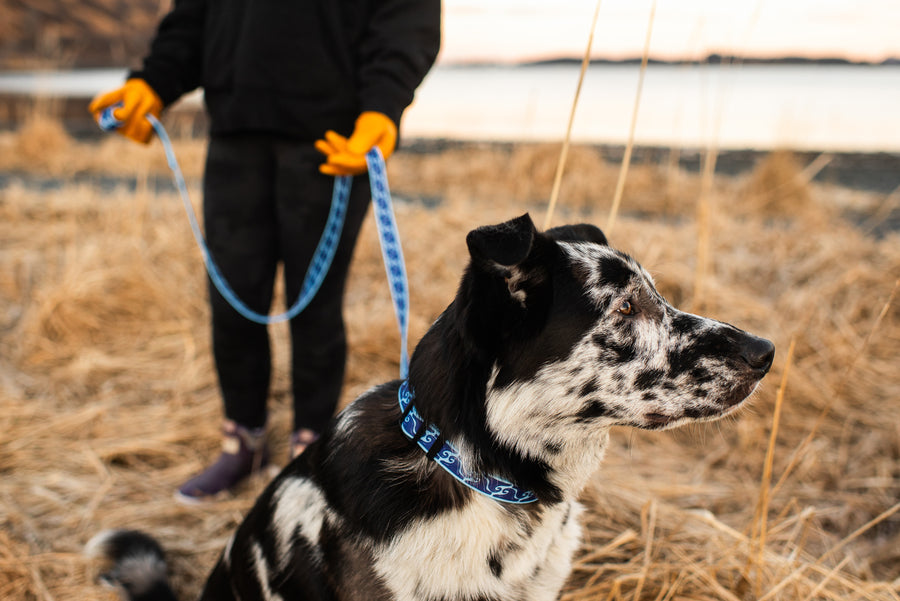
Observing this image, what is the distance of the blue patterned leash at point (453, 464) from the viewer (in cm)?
139

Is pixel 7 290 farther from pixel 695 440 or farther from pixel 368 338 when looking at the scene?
pixel 695 440

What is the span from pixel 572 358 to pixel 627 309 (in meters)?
0.21

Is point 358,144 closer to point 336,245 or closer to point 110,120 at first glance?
point 336,245

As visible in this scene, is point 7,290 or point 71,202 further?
Result: point 71,202

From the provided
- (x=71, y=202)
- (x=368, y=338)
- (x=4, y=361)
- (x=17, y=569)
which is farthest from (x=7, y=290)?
(x=17, y=569)

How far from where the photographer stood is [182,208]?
6410 millimetres

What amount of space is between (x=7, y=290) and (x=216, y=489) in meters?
3.17

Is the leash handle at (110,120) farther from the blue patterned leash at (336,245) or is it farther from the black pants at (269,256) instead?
the black pants at (269,256)

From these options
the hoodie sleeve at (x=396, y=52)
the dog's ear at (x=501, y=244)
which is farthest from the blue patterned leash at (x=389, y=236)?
the dog's ear at (x=501, y=244)

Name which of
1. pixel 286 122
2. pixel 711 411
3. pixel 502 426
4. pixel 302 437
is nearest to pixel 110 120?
pixel 286 122

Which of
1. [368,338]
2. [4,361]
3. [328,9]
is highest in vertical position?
[328,9]

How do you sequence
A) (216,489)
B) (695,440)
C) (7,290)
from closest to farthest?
(216,489) → (695,440) → (7,290)

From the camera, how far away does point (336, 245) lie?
2.37 metres

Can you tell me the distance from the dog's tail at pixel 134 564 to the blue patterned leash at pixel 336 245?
2.98 ft
